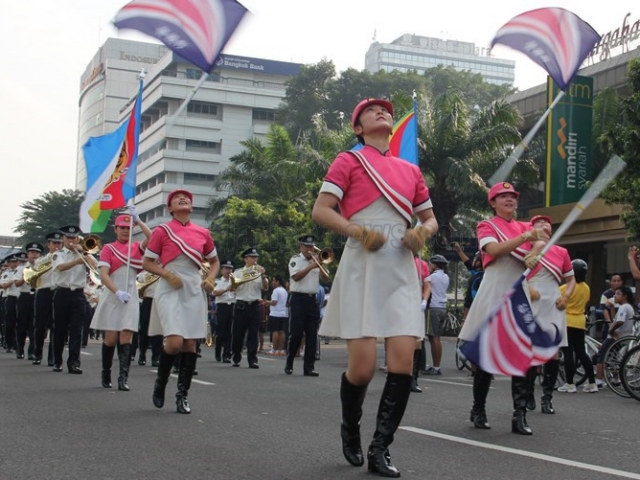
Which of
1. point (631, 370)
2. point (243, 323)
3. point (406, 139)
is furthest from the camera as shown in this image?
point (243, 323)

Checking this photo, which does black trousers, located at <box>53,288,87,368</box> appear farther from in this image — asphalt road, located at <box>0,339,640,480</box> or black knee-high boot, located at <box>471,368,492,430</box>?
black knee-high boot, located at <box>471,368,492,430</box>

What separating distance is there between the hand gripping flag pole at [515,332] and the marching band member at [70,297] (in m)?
7.58

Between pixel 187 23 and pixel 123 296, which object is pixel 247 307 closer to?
pixel 123 296

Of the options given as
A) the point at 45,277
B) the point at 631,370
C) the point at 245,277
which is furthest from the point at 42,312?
the point at 631,370

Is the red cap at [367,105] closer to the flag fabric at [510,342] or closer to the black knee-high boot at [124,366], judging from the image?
the flag fabric at [510,342]

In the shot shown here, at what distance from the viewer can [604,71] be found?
38.3m

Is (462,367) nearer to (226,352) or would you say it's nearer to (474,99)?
(226,352)

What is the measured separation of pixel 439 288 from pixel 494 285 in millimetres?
9086

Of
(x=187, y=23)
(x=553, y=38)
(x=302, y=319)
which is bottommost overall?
(x=302, y=319)

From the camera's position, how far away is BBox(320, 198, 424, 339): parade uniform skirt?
6023 mm

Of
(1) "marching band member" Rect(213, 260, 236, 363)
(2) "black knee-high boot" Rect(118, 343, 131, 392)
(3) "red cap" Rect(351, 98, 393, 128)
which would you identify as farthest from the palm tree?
(3) "red cap" Rect(351, 98, 393, 128)

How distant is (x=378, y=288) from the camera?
6051 mm

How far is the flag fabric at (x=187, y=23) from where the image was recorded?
9938 mm

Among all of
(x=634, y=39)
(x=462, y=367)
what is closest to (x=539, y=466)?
(x=462, y=367)
